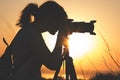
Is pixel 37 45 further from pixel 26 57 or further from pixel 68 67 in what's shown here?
pixel 68 67

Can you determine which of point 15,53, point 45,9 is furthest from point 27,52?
point 45,9

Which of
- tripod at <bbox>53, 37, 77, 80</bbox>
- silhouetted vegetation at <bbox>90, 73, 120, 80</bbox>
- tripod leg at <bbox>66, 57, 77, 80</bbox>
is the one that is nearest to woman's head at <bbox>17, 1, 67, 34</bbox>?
tripod at <bbox>53, 37, 77, 80</bbox>

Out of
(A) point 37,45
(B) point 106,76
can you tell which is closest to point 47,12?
(A) point 37,45

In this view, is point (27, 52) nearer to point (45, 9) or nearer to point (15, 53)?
point (15, 53)

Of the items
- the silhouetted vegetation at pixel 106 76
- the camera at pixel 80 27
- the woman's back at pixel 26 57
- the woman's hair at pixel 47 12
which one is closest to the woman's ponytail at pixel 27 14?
the woman's hair at pixel 47 12

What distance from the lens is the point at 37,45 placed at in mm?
7480

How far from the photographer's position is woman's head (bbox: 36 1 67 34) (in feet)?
25.2

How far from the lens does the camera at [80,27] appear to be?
7.18 m

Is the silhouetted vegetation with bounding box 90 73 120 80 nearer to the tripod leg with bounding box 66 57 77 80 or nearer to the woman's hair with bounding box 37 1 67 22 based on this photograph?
the tripod leg with bounding box 66 57 77 80

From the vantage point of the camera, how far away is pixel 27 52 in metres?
7.57

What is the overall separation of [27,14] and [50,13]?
389 millimetres

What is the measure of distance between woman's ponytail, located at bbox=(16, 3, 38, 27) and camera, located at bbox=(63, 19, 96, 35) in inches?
30.6

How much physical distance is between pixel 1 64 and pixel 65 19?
1.12 meters

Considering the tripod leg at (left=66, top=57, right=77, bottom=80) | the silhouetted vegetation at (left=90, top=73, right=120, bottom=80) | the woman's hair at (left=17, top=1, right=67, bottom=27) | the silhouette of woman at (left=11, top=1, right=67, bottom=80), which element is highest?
the woman's hair at (left=17, top=1, right=67, bottom=27)
